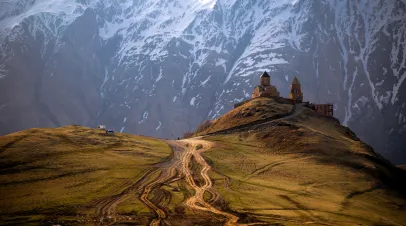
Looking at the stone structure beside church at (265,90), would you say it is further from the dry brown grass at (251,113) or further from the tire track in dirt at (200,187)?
the tire track in dirt at (200,187)

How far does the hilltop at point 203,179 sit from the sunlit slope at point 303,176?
0.22 m

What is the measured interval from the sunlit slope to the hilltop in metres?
0.22

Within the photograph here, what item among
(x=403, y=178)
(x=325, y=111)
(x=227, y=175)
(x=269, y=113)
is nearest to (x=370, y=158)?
(x=403, y=178)

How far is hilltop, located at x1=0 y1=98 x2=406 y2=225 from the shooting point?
53.4 m

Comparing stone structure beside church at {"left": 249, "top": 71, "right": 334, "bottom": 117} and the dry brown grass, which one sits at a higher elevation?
stone structure beside church at {"left": 249, "top": 71, "right": 334, "bottom": 117}

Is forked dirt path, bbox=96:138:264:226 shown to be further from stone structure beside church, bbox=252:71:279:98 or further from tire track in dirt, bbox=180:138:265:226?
stone structure beside church, bbox=252:71:279:98

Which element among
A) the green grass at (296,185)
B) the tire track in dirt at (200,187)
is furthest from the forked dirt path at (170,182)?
the green grass at (296,185)

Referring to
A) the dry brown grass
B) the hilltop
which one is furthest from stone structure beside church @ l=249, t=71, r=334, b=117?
the hilltop

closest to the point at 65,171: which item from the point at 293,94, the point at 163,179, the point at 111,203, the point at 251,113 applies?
the point at 111,203

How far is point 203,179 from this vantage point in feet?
234

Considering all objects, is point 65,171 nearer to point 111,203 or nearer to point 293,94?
point 111,203

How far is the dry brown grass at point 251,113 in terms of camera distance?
116188 millimetres

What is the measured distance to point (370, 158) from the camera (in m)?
96.2

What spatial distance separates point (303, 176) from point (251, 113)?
1582 inches
